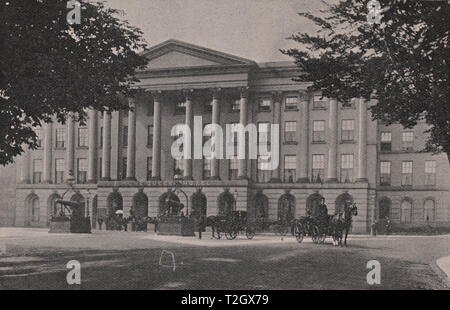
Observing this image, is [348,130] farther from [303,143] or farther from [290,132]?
[290,132]

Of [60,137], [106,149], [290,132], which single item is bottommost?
[106,149]

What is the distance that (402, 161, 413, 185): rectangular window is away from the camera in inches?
2678

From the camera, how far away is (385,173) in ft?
226

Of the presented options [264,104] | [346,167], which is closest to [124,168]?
[264,104]

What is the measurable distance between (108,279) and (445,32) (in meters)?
11.3

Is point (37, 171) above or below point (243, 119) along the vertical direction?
below

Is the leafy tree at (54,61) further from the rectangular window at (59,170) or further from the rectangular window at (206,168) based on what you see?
the rectangular window at (206,168)

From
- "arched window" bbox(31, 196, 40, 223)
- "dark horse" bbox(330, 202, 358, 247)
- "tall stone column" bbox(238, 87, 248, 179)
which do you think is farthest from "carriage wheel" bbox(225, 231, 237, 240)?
"arched window" bbox(31, 196, 40, 223)

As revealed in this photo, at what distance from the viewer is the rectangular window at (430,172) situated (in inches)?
2646

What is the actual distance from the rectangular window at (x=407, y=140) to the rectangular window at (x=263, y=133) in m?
16.2

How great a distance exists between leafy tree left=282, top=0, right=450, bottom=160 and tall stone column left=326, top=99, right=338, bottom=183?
3940 cm

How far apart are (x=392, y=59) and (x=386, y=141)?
53.4 metres

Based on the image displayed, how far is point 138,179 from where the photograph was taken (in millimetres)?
66875
